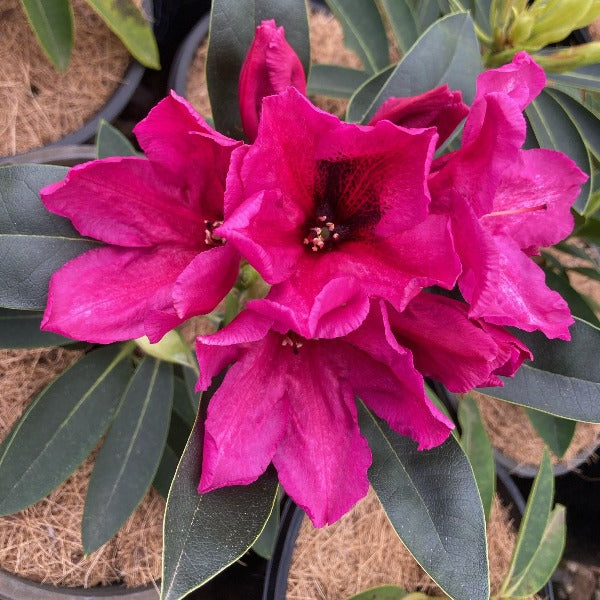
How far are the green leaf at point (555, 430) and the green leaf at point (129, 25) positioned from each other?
0.85 metres

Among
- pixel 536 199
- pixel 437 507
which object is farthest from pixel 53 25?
pixel 437 507

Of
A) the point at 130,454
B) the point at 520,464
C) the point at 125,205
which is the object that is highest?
the point at 125,205

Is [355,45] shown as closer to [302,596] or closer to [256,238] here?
[256,238]

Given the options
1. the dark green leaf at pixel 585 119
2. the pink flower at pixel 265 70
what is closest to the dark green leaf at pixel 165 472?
the pink flower at pixel 265 70

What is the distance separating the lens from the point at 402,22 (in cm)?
100

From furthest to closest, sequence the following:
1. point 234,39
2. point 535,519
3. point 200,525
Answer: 1. point 535,519
2. point 234,39
3. point 200,525

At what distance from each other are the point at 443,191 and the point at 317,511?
29 cm

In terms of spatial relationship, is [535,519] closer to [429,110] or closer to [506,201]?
[506,201]

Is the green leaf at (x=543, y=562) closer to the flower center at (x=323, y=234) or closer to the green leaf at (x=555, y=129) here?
the green leaf at (x=555, y=129)

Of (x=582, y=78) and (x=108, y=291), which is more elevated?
(x=108, y=291)

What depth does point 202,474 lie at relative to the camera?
1.78 feet

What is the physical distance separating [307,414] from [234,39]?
0.42 m

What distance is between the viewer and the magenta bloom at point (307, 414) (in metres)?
0.53

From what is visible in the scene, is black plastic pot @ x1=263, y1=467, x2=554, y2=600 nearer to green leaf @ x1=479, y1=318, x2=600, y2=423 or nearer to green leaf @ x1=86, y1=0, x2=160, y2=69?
green leaf @ x1=479, y1=318, x2=600, y2=423
